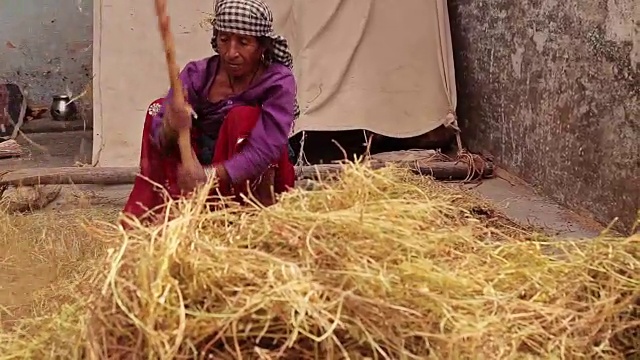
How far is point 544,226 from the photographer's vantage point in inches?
149

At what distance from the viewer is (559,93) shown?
4.08 m

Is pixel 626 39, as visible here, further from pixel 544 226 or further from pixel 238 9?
pixel 238 9

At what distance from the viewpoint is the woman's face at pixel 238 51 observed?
2908 mm

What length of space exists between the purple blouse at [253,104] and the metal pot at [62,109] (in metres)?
3.58

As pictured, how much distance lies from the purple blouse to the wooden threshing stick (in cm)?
24

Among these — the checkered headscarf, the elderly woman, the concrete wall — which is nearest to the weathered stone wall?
the elderly woman

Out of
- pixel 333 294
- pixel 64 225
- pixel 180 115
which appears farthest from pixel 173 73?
pixel 64 225

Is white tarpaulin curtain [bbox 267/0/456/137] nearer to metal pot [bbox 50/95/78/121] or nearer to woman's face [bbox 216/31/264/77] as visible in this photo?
woman's face [bbox 216/31/264/77]

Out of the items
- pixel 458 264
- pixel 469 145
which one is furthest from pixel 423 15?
pixel 458 264

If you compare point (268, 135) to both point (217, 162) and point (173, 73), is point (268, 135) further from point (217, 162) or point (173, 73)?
point (173, 73)

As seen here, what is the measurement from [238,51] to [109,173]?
1.84 metres

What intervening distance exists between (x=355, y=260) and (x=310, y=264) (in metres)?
0.08

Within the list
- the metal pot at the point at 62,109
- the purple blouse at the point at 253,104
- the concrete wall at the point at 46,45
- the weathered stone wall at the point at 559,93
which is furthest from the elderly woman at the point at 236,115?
the concrete wall at the point at 46,45

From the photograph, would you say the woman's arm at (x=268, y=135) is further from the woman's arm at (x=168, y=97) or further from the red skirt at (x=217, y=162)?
the woman's arm at (x=168, y=97)
